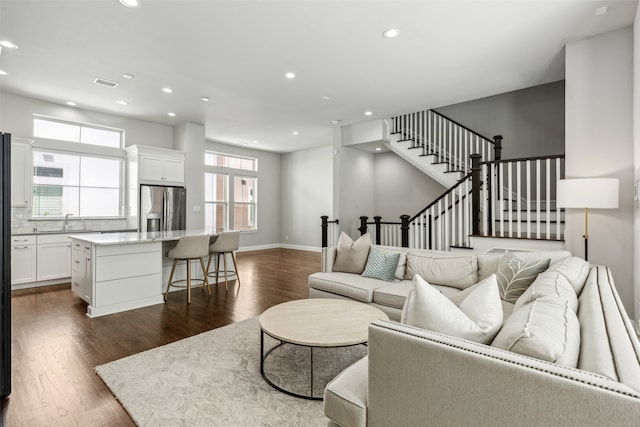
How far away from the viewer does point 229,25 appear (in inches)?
123

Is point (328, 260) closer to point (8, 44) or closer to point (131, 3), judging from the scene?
point (131, 3)

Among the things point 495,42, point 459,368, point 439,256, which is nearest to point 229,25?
point 495,42

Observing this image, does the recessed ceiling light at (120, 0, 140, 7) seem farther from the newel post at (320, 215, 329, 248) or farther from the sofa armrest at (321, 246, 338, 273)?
the newel post at (320, 215, 329, 248)

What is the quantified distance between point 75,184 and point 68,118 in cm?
115

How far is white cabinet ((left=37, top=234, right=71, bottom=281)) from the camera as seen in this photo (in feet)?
16.1

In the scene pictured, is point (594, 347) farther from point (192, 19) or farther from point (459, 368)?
point (192, 19)

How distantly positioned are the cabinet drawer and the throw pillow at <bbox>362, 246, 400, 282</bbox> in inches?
201

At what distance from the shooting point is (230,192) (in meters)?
8.71

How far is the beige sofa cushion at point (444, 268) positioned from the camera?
3008 mm

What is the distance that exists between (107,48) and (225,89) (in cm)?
156

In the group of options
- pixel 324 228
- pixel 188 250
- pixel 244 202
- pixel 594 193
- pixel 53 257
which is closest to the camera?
pixel 594 193

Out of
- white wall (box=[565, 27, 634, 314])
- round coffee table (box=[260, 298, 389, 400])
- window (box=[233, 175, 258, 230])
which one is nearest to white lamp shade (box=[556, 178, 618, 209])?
white wall (box=[565, 27, 634, 314])

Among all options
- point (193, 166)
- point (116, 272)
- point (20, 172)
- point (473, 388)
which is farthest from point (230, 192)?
point (473, 388)

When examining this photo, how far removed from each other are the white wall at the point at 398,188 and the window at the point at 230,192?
364 cm
